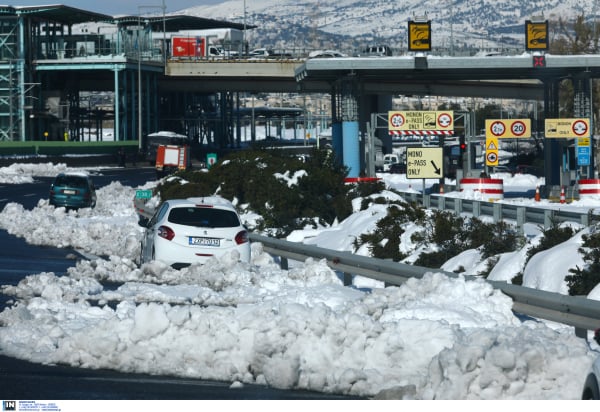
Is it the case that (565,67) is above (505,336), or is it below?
above

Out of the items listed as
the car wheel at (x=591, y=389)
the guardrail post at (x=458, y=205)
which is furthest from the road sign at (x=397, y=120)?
the car wheel at (x=591, y=389)

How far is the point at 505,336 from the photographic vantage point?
1013 centimetres

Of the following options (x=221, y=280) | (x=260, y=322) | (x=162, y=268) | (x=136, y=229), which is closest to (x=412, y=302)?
(x=260, y=322)

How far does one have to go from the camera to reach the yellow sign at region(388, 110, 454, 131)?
53.3 meters

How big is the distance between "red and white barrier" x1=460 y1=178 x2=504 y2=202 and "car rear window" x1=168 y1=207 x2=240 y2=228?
26.3m

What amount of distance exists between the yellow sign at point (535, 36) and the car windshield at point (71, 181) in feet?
74.0

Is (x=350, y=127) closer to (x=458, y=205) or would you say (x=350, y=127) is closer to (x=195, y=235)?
(x=458, y=205)

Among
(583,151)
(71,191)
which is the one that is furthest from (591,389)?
(583,151)

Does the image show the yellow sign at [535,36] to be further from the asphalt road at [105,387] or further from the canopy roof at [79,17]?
the canopy roof at [79,17]

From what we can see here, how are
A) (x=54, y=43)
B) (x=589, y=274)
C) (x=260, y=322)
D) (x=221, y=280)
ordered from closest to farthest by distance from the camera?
(x=260, y=322) < (x=589, y=274) < (x=221, y=280) < (x=54, y=43)

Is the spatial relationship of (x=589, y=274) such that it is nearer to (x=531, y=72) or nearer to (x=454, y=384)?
(x=454, y=384)

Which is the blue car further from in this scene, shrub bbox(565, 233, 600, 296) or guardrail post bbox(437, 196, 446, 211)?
shrub bbox(565, 233, 600, 296)

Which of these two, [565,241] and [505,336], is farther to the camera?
[565,241]

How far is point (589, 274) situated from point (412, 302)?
361cm
